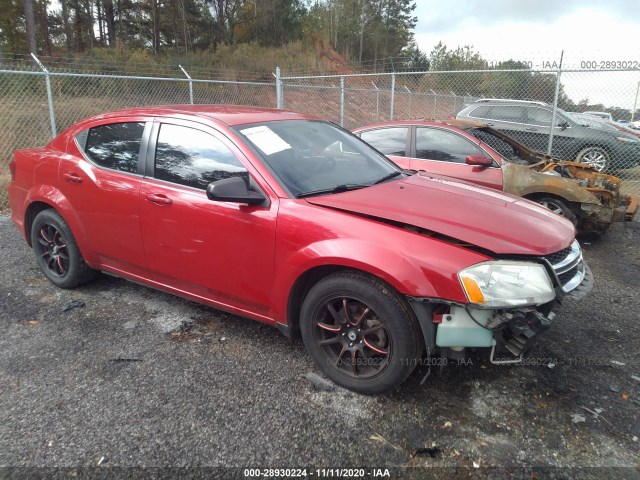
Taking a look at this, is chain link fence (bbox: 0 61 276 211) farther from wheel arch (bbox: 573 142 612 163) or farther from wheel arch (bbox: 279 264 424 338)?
wheel arch (bbox: 573 142 612 163)

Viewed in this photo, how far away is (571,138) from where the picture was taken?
10.1 metres

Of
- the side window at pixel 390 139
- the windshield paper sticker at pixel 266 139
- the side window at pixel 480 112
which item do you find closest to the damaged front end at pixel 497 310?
the windshield paper sticker at pixel 266 139

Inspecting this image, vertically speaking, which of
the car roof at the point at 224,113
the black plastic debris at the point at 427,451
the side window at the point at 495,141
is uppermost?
the car roof at the point at 224,113

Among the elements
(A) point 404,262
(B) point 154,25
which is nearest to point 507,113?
(A) point 404,262

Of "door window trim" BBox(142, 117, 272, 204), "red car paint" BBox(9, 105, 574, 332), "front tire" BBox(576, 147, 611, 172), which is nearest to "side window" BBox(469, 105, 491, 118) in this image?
"front tire" BBox(576, 147, 611, 172)

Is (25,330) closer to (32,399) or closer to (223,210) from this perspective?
(32,399)

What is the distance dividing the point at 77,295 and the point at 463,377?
327cm

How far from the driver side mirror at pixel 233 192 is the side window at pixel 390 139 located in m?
3.59

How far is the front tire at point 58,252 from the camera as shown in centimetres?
373

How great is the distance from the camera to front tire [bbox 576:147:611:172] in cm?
997

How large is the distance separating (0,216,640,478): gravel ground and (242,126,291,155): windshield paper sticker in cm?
134

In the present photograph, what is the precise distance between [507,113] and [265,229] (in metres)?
9.63

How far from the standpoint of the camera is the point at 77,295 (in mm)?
3836

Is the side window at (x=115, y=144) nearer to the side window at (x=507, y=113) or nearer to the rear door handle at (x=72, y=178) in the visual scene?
the rear door handle at (x=72, y=178)
